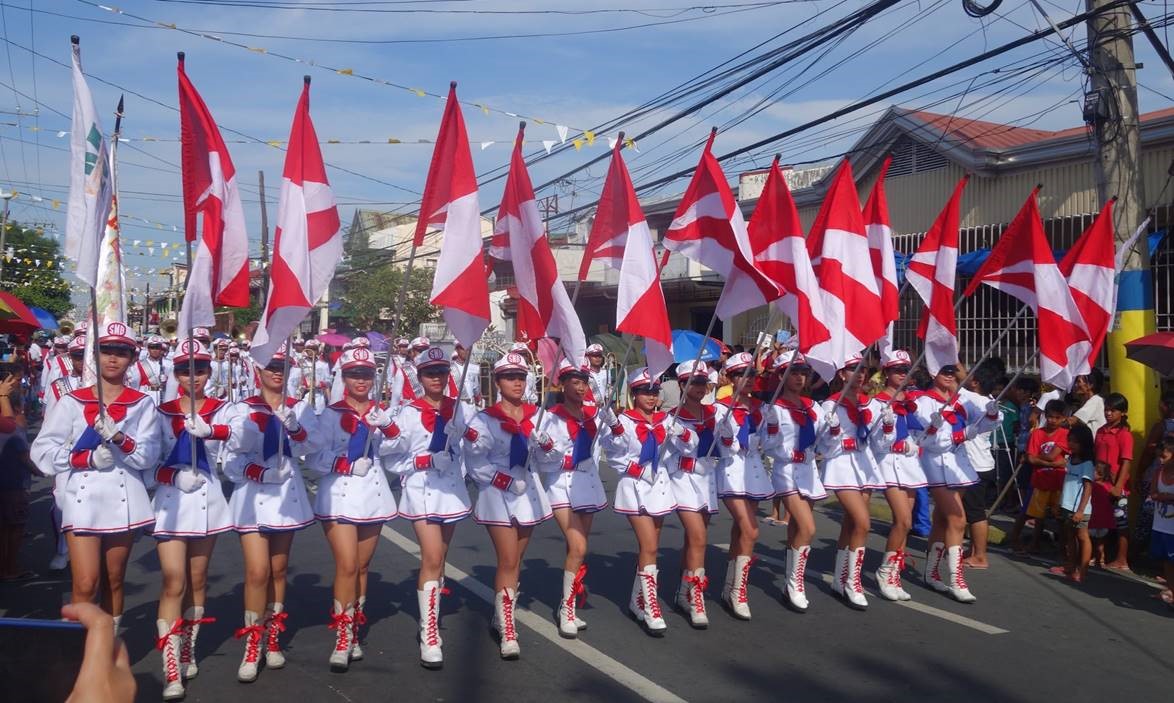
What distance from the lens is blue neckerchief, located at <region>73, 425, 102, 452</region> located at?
568cm

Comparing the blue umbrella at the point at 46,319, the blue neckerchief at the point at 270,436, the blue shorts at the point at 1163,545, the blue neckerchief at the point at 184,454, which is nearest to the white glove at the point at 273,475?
the blue neckerchief at the point at 270,436

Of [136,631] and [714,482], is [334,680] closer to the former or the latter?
[136,631]

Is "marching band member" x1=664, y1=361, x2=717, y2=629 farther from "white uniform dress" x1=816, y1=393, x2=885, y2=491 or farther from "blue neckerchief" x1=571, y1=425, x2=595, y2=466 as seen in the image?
"white uniform dress" x1=816, y1=393, x2=885, y2=491

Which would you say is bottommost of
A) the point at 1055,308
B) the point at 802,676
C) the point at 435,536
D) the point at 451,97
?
the point at 802,676

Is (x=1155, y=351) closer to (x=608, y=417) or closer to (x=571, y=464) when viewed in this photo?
(x=608, y=417)

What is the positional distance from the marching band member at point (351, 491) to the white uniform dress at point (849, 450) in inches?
141

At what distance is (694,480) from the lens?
293 inches

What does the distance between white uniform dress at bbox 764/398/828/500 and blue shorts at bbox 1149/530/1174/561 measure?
263cm

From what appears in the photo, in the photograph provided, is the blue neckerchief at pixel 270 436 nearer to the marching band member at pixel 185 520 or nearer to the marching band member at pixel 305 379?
the marching band member at pixel 185 520

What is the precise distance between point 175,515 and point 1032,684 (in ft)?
16.7

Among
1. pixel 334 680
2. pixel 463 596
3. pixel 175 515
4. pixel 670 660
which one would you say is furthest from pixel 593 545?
pixel 175 515

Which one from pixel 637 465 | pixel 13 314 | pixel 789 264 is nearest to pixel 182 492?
pixel 637 465

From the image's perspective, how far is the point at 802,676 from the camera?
6.27m

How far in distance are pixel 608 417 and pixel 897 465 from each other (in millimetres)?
2827
